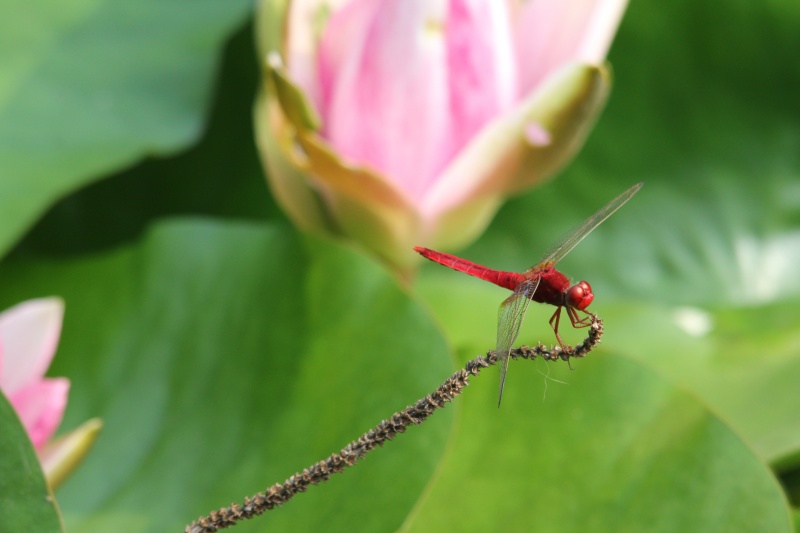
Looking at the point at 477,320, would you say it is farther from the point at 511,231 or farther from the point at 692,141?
the point at 692,141

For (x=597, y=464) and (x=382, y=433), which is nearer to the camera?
(x=382, y=433)

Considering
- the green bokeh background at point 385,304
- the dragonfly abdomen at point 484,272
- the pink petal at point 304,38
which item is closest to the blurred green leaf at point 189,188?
the green bokeh background at point 385,304

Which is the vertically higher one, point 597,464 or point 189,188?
point 189,188

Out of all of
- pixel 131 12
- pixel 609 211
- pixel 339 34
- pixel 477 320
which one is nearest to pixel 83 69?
pixel 131 12

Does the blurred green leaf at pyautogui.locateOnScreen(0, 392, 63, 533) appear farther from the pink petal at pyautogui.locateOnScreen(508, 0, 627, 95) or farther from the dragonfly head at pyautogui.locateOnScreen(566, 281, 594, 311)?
the pink petal at pyautogui.locateOnScreen(508, 0, 627, 95)

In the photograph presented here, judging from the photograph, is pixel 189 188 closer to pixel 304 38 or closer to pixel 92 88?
pixel 92 88

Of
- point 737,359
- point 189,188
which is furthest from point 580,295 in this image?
point 189,188

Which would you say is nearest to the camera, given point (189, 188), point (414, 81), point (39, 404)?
point (39, 404)

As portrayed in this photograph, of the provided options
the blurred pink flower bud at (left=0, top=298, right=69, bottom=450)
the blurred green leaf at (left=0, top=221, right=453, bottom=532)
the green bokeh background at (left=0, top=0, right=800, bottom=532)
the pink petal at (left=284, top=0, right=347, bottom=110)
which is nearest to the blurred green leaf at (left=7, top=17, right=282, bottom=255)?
the green bokeh background at (left=0, top=0, right=800, bottom=532)
